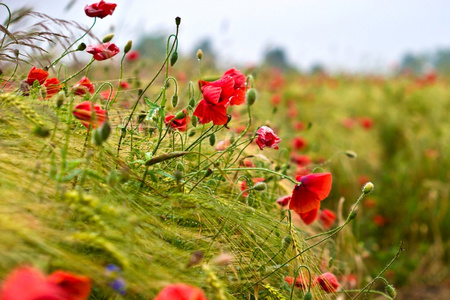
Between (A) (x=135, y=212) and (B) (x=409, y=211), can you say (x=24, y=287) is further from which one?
(B) (x=409, y=211)

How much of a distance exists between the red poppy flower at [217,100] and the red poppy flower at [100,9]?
30 cm

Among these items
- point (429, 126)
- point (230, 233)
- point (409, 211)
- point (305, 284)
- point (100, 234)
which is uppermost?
point (100, 234)

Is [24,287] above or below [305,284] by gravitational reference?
above

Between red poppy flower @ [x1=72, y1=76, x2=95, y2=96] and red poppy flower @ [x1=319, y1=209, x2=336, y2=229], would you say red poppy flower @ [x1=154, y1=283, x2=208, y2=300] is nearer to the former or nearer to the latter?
red poppy flower @ [x1=72, y1=76, x2=95, y2=96]

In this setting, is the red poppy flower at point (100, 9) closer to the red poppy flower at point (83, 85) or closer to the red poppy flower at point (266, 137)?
the red poppy flower at point (83, 85)

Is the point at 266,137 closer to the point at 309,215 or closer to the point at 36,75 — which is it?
the point at 309,215

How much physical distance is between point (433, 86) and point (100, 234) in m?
5.27

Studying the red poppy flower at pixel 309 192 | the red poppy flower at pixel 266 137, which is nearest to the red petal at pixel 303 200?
the red poppy flower at pixel 309 192

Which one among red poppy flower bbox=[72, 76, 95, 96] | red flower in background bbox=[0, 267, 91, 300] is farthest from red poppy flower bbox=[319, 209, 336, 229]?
red flower in background bbox=[0, 267, 91, 300]

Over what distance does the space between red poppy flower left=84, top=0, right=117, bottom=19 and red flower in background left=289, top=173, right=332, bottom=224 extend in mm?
556

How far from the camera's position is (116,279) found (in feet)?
1.75

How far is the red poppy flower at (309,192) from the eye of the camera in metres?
0.88

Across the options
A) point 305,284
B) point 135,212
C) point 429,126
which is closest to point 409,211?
point 429,126

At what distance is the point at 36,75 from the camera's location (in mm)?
943
